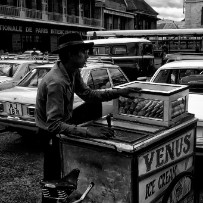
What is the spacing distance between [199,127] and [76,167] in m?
2.19

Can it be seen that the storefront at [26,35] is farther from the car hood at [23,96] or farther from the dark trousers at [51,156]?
the dark trousers at [51,156]

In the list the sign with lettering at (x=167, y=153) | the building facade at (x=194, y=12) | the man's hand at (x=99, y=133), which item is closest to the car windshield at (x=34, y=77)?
the sign with lettering at (x=167, y=153)

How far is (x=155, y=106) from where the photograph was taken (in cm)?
318

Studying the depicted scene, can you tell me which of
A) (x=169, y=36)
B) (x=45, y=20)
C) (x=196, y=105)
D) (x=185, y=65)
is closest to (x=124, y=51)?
(x=169, y=36)

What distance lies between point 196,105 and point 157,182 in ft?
7.26

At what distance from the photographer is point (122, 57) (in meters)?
14.5

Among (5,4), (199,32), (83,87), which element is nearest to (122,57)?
(199,32)

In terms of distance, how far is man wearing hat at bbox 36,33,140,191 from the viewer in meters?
2.62

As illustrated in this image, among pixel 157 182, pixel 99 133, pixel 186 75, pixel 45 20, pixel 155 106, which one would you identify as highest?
pixel 45 20

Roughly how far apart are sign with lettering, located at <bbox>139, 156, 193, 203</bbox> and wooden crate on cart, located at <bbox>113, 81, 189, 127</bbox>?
16.0 inches

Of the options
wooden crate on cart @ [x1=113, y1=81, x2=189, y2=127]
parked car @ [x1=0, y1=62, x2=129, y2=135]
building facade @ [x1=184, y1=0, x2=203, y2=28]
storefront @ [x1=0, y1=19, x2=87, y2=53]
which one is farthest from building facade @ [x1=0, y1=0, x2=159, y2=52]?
wooden crate on cart @ [x1=113, y1=81, x2=189, y2=127]

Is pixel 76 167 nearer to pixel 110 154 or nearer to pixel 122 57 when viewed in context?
pixel 110 154

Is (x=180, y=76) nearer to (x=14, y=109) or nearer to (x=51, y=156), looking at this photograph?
(x=14, y=109)

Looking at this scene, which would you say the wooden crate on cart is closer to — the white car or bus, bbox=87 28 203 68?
the white car
